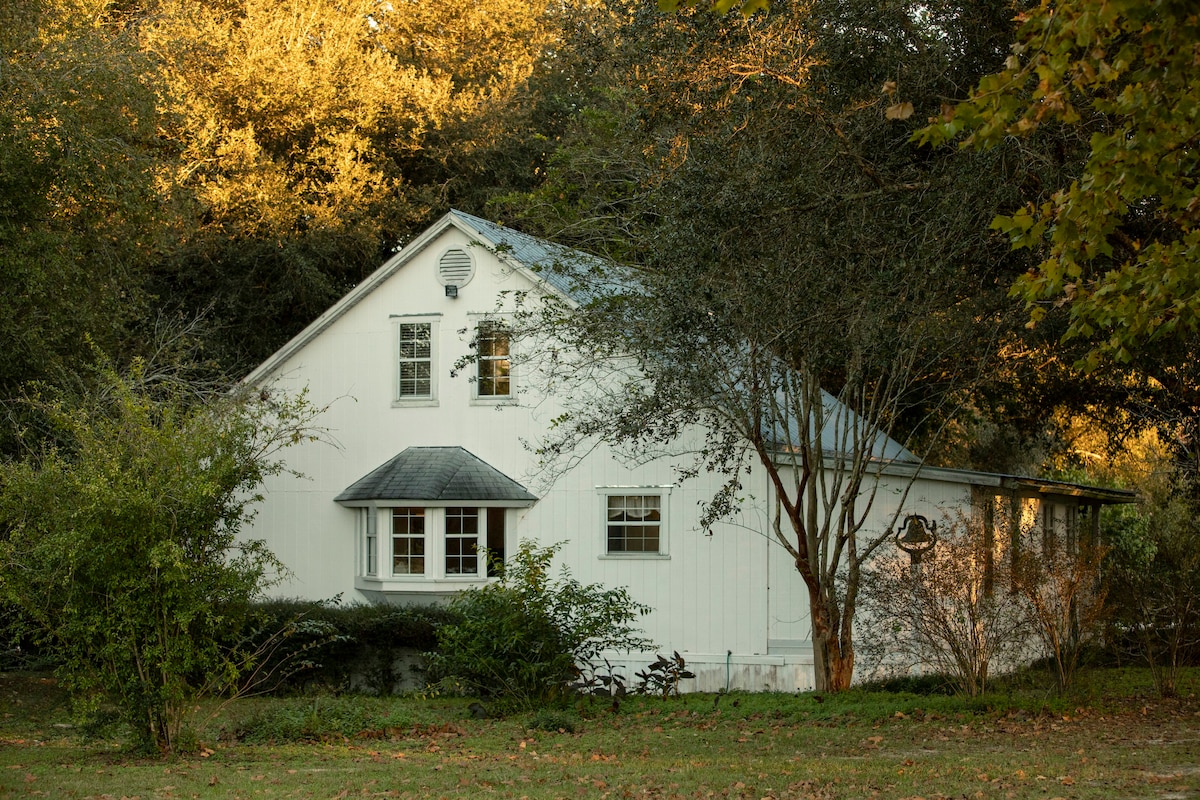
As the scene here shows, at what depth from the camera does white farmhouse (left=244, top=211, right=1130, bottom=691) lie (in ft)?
62.0

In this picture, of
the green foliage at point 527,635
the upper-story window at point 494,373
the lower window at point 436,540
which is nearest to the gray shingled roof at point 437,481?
the lower window at point 436,540

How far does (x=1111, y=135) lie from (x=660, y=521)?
13.1 meters

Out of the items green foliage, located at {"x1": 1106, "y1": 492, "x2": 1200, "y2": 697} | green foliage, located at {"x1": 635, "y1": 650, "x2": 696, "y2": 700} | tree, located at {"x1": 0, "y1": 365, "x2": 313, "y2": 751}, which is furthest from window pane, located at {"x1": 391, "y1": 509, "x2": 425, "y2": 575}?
green foliage, located at {"x1": 1106, "y1": 492, "x2": 1200, "y2": 697}

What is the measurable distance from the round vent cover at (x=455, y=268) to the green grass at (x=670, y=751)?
275 inches

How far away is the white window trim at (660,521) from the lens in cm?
1947

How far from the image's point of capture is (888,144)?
12133 mm

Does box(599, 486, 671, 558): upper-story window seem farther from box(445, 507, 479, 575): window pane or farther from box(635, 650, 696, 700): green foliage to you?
box(445, 507, 479, 575): window pane

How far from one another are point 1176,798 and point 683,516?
11.1 m

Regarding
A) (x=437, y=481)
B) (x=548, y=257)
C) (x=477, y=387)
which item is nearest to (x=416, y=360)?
(x=477, y=387)

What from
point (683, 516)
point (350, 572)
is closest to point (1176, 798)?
point (683, 516)

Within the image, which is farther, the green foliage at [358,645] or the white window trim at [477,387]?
the white window trim at [477,387]

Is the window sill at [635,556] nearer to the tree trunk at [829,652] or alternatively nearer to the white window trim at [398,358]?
the tree trunk at [829,652]

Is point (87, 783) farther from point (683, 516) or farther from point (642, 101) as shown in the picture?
point (683, 516)

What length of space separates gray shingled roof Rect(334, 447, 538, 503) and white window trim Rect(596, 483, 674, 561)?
1.17 meters
